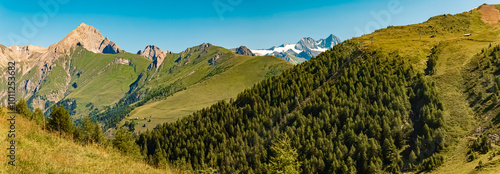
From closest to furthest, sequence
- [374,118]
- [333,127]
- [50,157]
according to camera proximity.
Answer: [50,157] < [374,118] < [333,127]

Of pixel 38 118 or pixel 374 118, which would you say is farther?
pixel 374 118

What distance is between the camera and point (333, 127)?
125 m

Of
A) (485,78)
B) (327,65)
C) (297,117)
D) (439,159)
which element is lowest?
(439,159)

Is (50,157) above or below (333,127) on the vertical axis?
above

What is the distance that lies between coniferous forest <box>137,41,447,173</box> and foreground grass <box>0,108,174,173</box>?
26.3 m

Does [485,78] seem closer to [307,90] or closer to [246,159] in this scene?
[307,90]

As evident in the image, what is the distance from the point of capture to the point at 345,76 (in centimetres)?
15562

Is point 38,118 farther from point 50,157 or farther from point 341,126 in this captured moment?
point 341,126

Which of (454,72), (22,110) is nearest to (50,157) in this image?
(22,110)

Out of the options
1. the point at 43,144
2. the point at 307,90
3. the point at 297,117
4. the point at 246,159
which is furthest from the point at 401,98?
the point at 43,144

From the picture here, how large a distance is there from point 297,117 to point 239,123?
47997 millimetres

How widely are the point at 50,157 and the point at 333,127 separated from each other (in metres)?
117

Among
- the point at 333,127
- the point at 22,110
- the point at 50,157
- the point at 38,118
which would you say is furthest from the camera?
the point at 333,127

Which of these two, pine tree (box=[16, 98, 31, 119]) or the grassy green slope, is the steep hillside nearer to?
the grassy green slope
